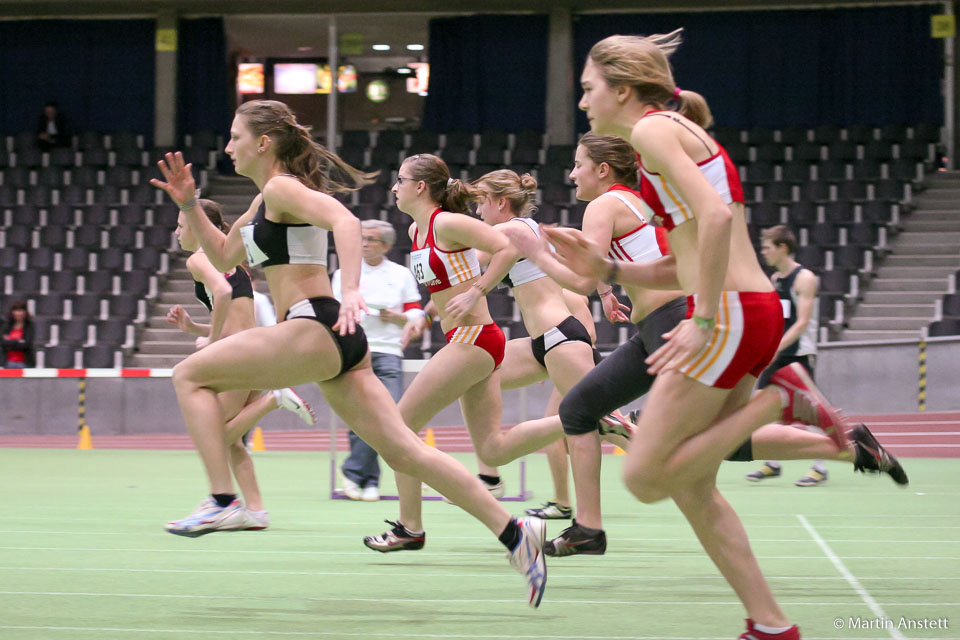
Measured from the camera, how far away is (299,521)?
21.4 ft

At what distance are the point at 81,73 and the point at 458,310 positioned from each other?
733 inches

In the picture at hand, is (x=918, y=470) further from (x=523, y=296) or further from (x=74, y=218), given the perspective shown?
(x=74, y=218)

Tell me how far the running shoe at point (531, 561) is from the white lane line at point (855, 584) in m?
1.09

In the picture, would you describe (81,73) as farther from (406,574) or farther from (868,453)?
(868,453)

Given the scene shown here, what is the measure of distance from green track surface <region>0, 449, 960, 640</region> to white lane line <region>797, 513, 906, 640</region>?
18mm

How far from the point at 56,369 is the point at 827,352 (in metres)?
9.75

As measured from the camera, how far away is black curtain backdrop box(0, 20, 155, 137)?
69.7 feet

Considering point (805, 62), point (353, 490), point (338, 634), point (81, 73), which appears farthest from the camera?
point (81, 73)

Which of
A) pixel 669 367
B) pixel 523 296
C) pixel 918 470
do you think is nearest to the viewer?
pixel 669 367

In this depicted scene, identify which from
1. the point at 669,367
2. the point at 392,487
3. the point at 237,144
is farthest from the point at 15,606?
the point at 392,487

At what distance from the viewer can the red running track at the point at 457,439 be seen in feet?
39.0

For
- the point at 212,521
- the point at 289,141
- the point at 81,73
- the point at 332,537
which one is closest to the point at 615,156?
the point at 289,141

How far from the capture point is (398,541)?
481cm

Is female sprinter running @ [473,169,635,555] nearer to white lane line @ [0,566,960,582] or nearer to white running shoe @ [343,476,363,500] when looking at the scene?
white lane line @ [0,566,960,582]
